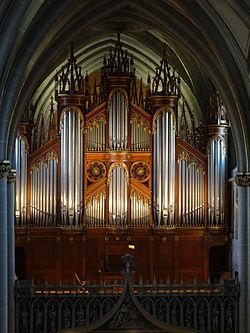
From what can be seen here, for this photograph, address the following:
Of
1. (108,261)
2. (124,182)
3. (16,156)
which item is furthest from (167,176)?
(16,156)

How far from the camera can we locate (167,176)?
24.5 meters

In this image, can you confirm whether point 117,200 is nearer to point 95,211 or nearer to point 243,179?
point 95,211

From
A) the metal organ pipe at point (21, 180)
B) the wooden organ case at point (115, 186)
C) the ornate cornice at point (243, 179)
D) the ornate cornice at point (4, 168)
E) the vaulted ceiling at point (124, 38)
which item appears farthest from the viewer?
the wooden organ case at point (115, 186)

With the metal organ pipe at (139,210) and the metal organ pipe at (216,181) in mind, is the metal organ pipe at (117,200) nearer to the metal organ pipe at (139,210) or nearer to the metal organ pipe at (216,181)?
the metal organ pipe at (139,210)

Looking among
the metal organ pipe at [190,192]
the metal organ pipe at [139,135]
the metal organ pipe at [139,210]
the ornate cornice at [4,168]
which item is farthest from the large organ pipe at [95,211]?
the ornate cornice at [4,168]

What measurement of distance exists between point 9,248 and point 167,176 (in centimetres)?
678

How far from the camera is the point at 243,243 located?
2100 cm

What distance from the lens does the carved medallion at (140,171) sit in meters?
24.6

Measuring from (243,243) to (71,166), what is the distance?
6.88 meters

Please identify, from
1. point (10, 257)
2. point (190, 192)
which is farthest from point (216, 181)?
point (10, 257)

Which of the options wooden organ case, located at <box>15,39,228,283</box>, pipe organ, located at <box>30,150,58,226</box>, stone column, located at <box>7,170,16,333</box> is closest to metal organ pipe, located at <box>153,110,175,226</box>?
wooden organ case, located at <box>15,39,228,283</box>

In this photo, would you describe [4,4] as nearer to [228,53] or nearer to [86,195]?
[228,53]

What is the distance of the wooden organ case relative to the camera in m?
24.3

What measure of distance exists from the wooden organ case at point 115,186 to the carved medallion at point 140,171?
4cm
